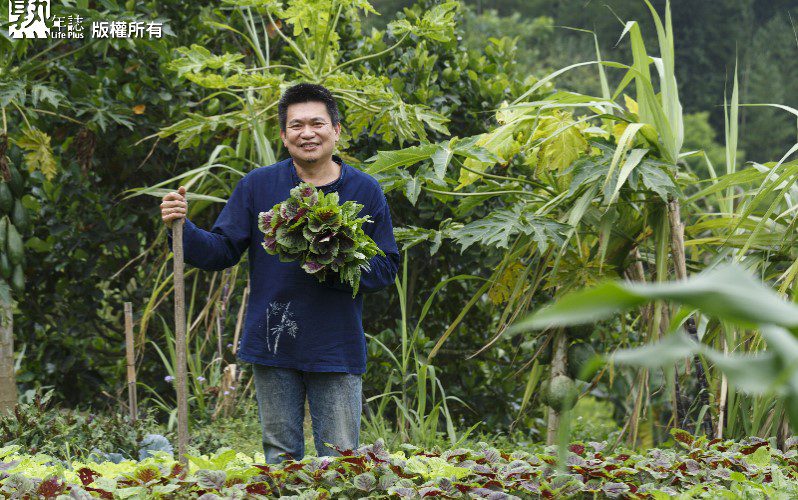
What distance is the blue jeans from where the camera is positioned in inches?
105

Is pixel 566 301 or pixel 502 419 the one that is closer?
pixel 566 301

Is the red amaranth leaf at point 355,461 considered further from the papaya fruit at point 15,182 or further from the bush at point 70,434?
the papaya fruit at point 15,182

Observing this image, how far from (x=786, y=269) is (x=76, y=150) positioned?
331 cm

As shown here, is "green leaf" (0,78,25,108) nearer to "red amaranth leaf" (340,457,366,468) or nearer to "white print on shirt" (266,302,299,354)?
"white print on shirt" (266,302,299,354)

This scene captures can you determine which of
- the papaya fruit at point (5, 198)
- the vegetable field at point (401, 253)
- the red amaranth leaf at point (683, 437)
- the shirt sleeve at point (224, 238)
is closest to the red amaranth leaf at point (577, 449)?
the vegetable field at point (401, 253)

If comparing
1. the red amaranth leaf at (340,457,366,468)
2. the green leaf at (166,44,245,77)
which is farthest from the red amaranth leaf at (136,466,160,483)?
the green leaf at (166,44,245,77)

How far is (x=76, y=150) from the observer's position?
15.2 ft

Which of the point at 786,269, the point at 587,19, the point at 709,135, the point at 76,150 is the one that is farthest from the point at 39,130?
the point at 587,19

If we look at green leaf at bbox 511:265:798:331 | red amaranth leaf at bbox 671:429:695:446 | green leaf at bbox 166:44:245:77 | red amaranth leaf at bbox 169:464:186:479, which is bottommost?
red amaranth leaf at bbox 671:429:695:446

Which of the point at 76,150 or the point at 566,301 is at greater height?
the point at 76,150

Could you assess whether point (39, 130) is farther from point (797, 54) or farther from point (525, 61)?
point (797, 54)

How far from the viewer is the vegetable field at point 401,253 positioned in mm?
2346

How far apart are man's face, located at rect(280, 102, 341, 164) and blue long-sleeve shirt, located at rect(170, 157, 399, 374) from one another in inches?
3.5

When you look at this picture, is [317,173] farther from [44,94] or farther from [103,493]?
[44,94]
